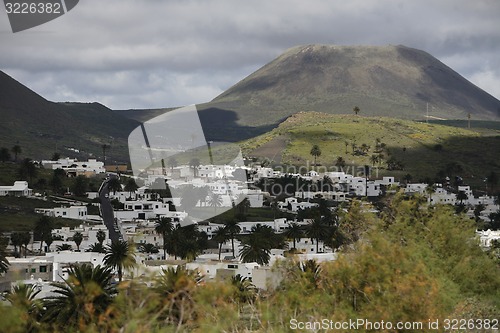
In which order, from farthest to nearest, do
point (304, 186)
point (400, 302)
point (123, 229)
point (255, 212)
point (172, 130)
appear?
1. point (172, 130)
2. point (304, 186)
3. point (255, 212)
4. point (123, 229)
5. point (400, 302)

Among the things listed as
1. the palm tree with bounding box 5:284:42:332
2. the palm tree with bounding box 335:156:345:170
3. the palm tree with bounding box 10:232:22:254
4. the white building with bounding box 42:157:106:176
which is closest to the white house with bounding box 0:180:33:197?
the white building with bounding box 42:157:106:176

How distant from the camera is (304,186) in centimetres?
9725

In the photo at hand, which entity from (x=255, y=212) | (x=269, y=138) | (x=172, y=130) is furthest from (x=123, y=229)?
(x=172, y=130)

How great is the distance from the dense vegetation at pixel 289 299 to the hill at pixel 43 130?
10868cm

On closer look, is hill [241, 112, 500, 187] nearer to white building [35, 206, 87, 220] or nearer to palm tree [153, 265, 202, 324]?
white building [35, 206, 87, 220]

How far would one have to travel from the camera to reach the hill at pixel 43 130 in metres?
143

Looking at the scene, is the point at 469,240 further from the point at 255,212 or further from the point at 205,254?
the point at 255,212

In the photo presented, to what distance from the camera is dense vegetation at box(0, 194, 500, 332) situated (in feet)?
46.5

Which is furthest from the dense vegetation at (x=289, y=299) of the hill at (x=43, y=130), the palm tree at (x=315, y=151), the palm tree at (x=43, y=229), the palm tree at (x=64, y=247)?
the hill at (x=43, y=130)

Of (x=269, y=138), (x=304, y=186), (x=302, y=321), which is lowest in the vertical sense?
(x=302, y=321)

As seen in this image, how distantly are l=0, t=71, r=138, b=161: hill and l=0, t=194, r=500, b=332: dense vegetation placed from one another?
357ft

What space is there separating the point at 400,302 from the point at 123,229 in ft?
170

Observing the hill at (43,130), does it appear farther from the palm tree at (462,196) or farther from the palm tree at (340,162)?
the palm tree at (462,196)

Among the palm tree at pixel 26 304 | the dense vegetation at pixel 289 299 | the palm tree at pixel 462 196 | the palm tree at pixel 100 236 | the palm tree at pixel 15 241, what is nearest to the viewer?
the dense vegetation at pixel 289 299
